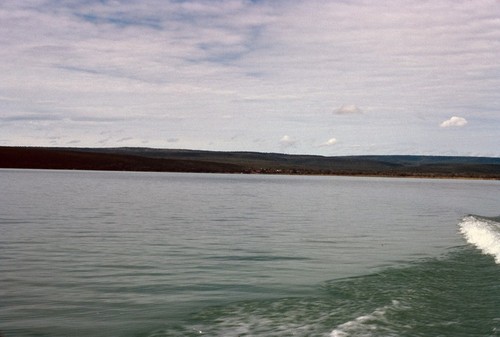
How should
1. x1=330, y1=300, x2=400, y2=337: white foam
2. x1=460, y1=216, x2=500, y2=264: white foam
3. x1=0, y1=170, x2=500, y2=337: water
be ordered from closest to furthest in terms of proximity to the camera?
x1=330, y1=300, x2=400, y2=337: white foam < x1=0, y1=170, x2=500, y2=337: water < x1=460, y1=216, x2=500, y2=264: white foam

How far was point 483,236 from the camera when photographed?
85.9 feet

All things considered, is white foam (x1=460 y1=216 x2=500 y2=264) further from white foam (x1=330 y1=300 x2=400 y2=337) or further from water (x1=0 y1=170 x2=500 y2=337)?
white foam (x1=330 y1=300 x2=400 y2=337)

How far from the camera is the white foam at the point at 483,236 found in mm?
22494

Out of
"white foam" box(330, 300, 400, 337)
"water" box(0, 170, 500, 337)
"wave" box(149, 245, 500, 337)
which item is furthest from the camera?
"water" box(0, 170, 500, 337)

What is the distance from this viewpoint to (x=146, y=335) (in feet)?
37.3

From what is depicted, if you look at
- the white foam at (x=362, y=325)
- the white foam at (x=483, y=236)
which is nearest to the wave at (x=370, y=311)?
the white foam at (x=362, y=325)

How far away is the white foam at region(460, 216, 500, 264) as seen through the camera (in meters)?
22.5

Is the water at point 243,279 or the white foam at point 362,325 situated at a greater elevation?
the water at point 243,279

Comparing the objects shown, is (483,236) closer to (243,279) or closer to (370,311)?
(243,279)

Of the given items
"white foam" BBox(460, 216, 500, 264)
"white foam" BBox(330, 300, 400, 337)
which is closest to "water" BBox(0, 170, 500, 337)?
"white foam" BBox(330, 300, 400, 337)

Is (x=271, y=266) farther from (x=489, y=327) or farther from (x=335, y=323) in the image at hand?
(x=489, y=327)

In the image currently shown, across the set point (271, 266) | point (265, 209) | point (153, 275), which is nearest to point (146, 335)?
point (153, 275)

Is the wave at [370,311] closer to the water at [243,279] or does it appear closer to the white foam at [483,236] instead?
the water at [243,279]

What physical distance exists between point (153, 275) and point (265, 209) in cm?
2630
